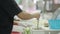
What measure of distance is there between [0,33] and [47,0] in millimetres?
1337

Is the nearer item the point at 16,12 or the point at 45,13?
the point at 16,12

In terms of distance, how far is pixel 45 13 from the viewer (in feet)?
7.95

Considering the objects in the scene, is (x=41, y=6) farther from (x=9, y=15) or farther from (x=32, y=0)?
(x=9, y=15)

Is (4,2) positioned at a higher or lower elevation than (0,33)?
higher

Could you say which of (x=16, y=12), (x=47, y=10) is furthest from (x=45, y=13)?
(x=16, y=12)

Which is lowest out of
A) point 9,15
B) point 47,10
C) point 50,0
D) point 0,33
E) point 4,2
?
point 0,33

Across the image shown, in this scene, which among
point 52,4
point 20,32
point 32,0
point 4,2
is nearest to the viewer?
point 4,2

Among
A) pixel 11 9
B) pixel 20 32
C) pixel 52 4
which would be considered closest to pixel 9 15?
pixel 11 9

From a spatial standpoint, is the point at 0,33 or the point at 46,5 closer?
the point at 0,33

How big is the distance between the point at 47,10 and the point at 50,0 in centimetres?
17

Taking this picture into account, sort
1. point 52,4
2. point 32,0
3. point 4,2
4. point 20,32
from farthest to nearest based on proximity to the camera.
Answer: point 32,0, point 52,4, point 20,32, point 4,2

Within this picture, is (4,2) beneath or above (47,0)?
beneath

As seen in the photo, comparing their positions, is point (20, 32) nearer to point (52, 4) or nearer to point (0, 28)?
point (0, 28)

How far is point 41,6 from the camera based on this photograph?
2.48m
